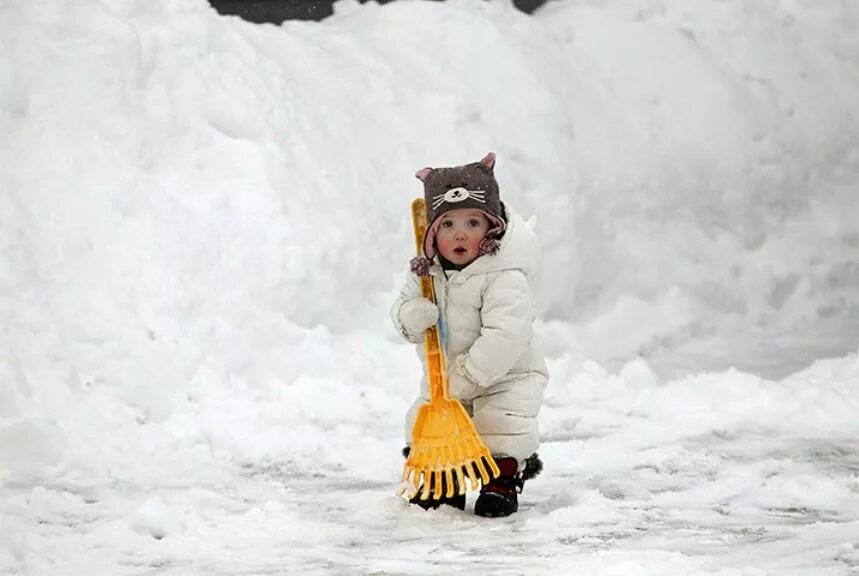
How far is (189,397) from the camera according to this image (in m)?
6.33

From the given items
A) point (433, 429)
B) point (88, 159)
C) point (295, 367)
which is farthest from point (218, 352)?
point (433, 429)

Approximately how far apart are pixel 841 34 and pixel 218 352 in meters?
5.89

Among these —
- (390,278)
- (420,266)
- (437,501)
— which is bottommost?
(437,501)

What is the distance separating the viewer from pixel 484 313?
4.74 meters

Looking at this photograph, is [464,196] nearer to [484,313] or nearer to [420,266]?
[420,266]

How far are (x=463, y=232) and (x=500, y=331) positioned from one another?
353 mm

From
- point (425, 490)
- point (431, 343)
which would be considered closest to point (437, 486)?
point (425, 490)

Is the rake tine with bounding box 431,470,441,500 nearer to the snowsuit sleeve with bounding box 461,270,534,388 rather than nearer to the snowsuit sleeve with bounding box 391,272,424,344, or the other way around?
the snowsuit sleeve with bounding box 461,270,534,388

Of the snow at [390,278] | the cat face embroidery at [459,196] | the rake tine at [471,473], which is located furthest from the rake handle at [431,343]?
the snow at [390,278]

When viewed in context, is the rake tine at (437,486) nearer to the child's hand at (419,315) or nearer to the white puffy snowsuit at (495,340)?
the white puffy snowsuit at (495,340)

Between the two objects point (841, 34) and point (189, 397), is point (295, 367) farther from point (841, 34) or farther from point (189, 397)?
point (841, 34)

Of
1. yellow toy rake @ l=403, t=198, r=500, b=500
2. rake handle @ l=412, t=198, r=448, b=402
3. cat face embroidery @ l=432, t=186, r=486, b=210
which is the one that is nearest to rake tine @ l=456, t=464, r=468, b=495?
yellow toy rake @ l=403, t=198, r=500, b=500

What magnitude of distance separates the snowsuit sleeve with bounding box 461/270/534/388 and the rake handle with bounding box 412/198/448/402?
3.8 inches

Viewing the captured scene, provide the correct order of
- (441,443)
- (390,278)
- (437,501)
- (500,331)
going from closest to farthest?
1. (441,443)
2. (500,331)
3. (437,501)
4. (390,278)
